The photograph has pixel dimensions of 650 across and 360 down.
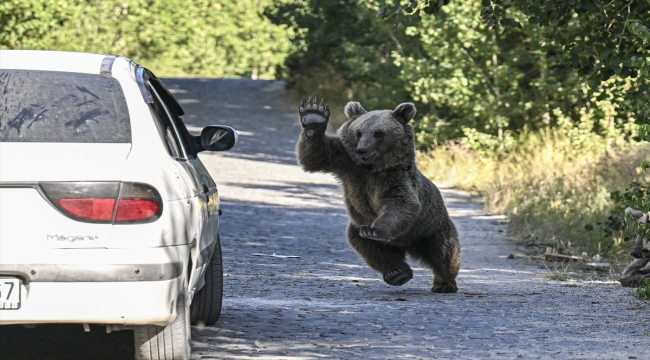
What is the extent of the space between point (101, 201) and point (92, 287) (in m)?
0.37

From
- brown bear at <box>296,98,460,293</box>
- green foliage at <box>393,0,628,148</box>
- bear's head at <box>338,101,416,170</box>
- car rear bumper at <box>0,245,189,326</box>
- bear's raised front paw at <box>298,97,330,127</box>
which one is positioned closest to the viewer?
car rear bumper at <box>0,245,189,326</box>

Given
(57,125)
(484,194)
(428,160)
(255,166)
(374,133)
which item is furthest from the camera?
(255,166)

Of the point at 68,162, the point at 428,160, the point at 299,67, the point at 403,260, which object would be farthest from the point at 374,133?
the point at 299,67

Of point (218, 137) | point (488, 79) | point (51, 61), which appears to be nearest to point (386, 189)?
Result: point (218, 137)

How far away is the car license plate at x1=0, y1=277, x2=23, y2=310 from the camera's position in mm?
4844

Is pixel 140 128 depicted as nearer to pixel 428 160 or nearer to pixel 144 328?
pixel 144 328

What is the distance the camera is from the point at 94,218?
4.93m

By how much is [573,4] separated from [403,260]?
2869 mm

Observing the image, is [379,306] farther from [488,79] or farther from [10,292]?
[488,79]

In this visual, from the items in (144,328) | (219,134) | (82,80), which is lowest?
(144,328)

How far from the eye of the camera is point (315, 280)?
10.4 meters

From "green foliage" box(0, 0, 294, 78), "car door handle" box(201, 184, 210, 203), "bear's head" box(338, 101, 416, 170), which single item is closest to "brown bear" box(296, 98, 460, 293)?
"bear's head" box(338, 101, 416, 170)

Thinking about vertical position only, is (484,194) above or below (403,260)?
below

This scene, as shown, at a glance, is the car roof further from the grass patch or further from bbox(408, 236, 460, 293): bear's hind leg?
the grass patch
